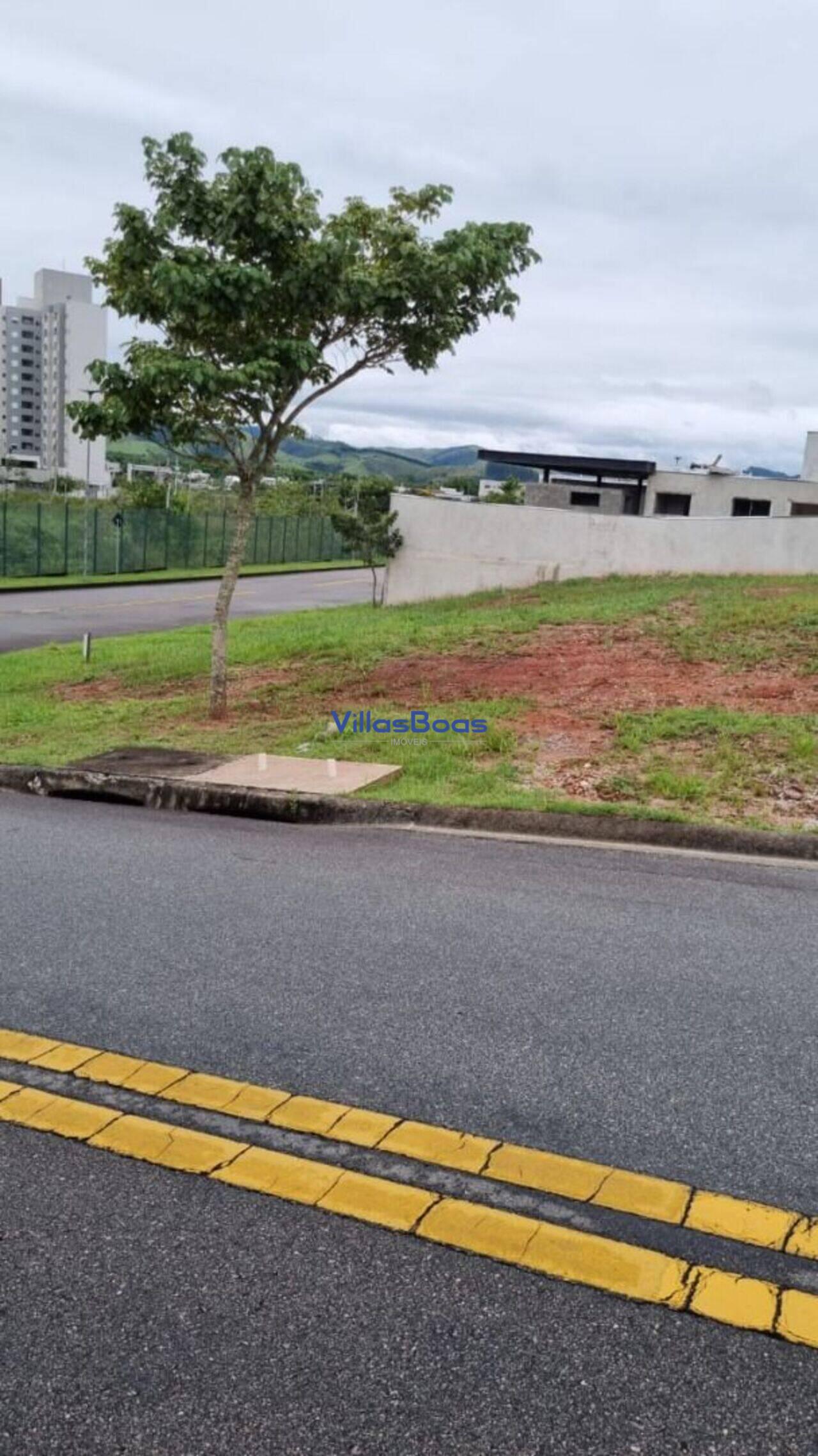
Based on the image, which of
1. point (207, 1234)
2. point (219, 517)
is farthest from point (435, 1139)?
point (219, 517)

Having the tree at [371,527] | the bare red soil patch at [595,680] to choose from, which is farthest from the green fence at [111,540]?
the bare red soil patch at [595,680]

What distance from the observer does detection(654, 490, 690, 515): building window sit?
39.4 m

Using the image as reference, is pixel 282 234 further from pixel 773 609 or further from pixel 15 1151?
pixel 15 1151

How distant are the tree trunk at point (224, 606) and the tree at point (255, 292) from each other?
26mm

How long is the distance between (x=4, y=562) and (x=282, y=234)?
2689cm

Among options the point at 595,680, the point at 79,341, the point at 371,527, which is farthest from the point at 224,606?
the point at 79,341

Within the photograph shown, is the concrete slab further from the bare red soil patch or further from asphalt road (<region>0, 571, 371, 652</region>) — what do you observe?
asphalt road (<region>0, 571, 371, 652</region>)

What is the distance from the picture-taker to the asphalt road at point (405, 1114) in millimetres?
2182

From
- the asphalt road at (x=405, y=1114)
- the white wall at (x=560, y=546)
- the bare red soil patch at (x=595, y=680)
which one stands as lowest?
the asphalt road at (x=405, y=1114)

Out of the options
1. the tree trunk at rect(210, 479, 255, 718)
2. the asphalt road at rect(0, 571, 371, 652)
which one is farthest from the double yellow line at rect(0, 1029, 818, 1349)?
the asphalt road at rect(0, 571, 371, 652)

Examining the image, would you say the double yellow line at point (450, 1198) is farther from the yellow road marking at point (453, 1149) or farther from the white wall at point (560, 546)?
the white wall at point (560, 546)

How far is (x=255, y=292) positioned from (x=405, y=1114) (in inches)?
324

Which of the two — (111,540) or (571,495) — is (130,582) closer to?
(111,540)

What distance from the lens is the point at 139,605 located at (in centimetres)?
2759
